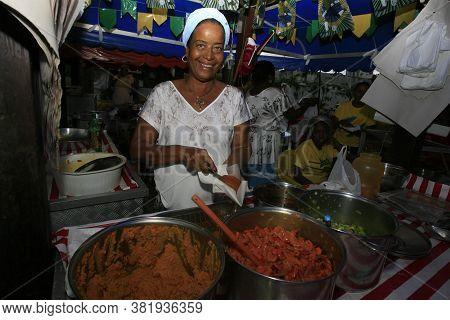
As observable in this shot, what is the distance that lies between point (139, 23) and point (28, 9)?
484 cm

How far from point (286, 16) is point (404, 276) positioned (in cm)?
530

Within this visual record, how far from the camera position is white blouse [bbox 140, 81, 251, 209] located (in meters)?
1.80

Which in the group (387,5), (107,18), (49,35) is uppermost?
(107,18)

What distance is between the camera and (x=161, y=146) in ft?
5.70

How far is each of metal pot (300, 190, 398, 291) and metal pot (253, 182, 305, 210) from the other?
0.08m

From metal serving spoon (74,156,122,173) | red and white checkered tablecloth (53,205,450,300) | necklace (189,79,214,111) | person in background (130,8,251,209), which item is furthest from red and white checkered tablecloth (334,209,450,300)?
metal serving spoon (74,156,122,173)

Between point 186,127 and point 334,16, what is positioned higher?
point 334,16

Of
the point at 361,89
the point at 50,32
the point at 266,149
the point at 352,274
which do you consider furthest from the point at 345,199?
the point at 361,89

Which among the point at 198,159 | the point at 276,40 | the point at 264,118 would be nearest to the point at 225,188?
the point at 198,159

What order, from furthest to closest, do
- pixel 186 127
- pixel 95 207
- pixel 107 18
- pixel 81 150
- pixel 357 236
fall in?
pixel 107 18 → pixel 81 150 → pixel 95 207 → pixel 186 127 → pixel 357 236

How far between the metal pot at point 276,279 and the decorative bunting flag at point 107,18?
16.8 ft

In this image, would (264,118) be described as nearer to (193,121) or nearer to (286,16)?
(193,121)

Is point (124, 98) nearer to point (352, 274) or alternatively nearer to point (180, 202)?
point (180, 202)

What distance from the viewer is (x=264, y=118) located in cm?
388
